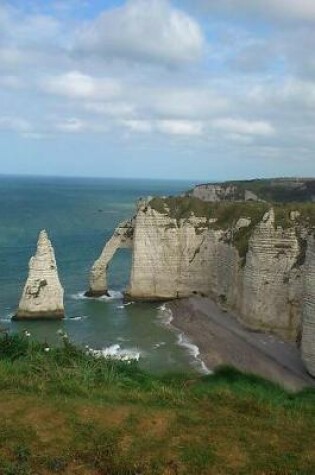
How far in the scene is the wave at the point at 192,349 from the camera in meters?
28.5

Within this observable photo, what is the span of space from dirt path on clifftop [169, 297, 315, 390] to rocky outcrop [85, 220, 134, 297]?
275 inches

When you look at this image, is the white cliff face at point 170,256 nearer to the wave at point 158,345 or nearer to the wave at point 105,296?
the wave at point 105,296

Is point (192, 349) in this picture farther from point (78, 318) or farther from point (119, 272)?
point (119, 272)

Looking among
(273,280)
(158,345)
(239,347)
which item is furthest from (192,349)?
(273,280)

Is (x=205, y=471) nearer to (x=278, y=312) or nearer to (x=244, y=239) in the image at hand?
(x=278, y=312)

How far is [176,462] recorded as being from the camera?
9812mm

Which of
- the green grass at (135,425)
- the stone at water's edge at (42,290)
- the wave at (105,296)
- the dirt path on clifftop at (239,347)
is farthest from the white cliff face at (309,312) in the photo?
the wave at (105,296)

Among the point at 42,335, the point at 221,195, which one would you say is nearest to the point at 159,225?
the point at 42,335

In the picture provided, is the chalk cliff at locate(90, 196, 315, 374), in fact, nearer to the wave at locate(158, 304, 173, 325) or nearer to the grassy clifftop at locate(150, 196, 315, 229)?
the grassy clifftop at locate(150, 196, 315, 229)

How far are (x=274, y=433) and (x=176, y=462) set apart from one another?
7.54ft

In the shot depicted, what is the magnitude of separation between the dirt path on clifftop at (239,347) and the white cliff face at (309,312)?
33.8 inches

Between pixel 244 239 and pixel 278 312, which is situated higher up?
pixel 244 239

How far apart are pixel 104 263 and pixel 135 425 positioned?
33.5 metres

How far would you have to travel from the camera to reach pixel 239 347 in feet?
103
